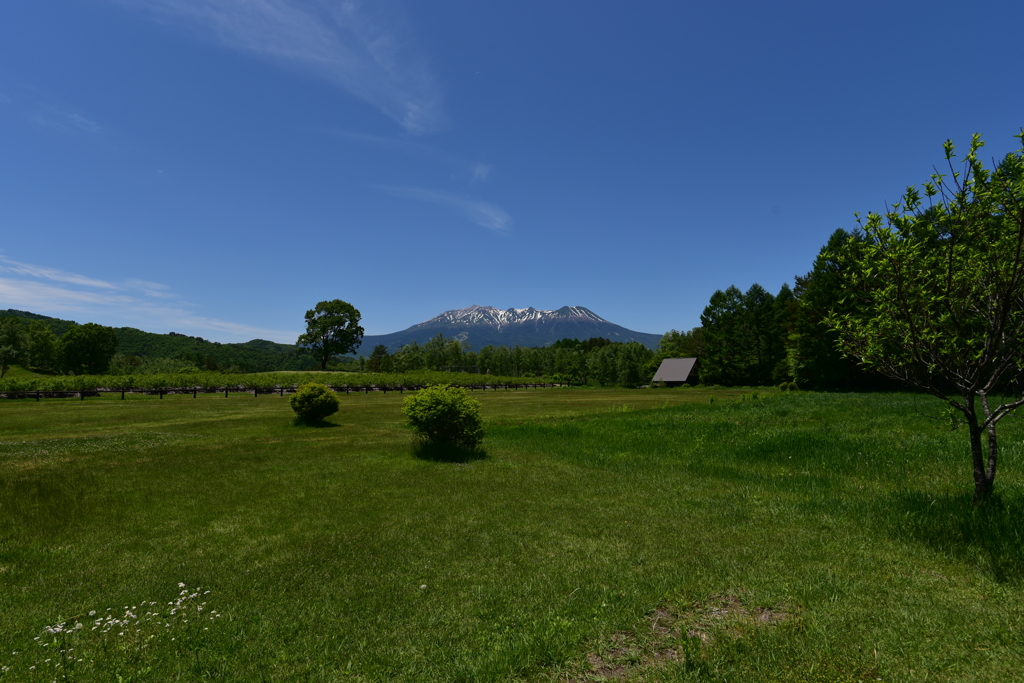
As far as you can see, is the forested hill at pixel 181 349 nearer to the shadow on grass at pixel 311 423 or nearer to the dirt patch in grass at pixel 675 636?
the shadow on grass at pixel 311 423

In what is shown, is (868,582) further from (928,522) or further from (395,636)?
(395,636)

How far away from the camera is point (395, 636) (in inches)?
213

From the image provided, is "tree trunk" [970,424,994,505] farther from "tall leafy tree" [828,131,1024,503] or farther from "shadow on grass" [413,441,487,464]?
"shadow on grass" [413,441,487,464]

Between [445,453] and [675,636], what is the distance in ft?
43.2

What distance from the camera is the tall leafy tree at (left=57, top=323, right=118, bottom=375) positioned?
88.2 metres

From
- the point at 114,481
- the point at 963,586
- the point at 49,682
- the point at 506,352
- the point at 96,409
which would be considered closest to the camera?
the point at 49,682

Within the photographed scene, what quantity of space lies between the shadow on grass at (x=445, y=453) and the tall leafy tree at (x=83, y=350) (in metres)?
107

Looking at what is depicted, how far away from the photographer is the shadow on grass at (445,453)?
Answer: 55.6 feet

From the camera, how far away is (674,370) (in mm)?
92062

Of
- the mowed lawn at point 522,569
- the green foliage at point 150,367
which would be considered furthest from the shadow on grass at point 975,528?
the green foliage at point 150,367

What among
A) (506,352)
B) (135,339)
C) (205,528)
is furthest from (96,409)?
(135,339)

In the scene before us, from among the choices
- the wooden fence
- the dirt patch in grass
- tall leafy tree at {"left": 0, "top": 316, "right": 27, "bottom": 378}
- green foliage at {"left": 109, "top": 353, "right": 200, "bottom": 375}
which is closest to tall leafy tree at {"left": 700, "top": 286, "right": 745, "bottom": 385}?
the wooden fence

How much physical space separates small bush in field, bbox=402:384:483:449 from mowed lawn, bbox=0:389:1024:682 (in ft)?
8.47

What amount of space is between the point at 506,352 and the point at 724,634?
124 meters
